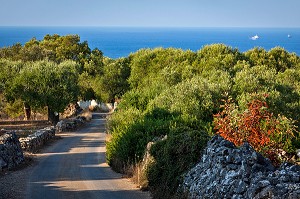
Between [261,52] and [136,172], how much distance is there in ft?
173

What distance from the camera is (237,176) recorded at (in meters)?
12.6

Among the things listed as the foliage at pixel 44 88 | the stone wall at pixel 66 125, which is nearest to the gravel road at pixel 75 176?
the stone wall at pixel 66 125

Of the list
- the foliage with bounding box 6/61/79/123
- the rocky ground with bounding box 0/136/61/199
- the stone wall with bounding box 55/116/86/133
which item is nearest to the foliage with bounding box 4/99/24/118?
the foliage with bounding box 6/61/79/123

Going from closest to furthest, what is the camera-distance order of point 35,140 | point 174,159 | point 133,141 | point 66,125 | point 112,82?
1. point 174,159
2. point 133,141
3. point 35,140
4. point 66,125
5. point 112,82

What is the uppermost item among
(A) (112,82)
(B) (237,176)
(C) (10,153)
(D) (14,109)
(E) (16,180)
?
(B) (237,176)

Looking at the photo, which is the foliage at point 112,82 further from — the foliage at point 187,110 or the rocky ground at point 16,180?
the rocky ground at point 16,180

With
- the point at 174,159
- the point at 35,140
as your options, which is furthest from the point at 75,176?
the point at 35,140

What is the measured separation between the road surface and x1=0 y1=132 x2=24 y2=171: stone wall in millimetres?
1102

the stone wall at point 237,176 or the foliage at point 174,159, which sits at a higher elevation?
the stone wall at point 237,176

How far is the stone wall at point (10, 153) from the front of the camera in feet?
76.6

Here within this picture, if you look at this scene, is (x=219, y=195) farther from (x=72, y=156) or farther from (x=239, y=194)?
(x=72, y=156)

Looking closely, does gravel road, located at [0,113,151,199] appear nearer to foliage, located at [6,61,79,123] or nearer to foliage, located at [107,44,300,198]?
foliage, located at [107,44,300,198]

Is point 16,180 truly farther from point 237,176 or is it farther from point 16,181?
point 237,176

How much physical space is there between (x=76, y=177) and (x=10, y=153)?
178 inches
